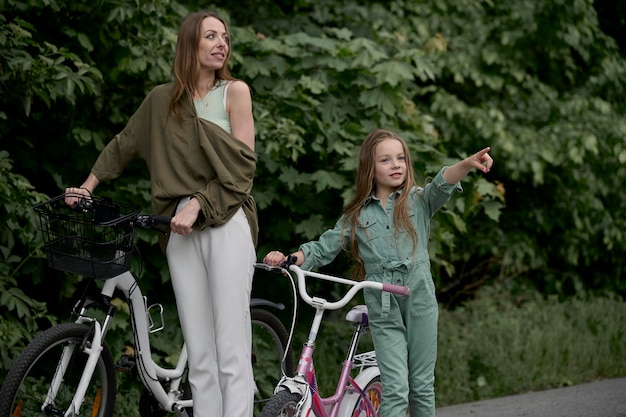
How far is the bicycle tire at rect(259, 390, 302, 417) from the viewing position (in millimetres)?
3332

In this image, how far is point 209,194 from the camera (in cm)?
363

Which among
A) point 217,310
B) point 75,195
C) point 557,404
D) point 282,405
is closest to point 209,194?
point 217,310

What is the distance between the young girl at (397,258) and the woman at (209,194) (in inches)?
8.7

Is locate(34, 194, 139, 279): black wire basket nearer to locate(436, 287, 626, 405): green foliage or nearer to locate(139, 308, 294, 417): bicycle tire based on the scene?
locate(139, 308, 294, 417): bicycle tire

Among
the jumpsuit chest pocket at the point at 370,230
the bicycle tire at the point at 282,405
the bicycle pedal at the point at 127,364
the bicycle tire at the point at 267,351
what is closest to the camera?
the bicycle tire at the point at 282,405

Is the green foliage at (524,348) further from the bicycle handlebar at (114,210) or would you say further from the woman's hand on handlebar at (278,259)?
the bicycle handlebar at (114,210)

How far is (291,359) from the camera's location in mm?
4535

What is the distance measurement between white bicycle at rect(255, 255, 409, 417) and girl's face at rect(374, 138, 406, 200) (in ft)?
1.50

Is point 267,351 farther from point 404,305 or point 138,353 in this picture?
point 404,305

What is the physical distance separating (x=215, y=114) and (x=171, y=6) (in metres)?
2.46

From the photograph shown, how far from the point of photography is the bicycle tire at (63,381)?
11.7 feet

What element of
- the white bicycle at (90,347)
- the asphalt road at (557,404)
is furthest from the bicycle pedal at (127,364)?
the asphalt road at (557,404)

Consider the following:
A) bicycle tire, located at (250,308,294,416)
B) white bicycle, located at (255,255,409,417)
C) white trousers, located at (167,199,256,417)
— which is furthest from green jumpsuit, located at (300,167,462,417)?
bicycle tire, located at (250,308,294,416)

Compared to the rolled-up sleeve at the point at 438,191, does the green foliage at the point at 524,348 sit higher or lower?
lower
